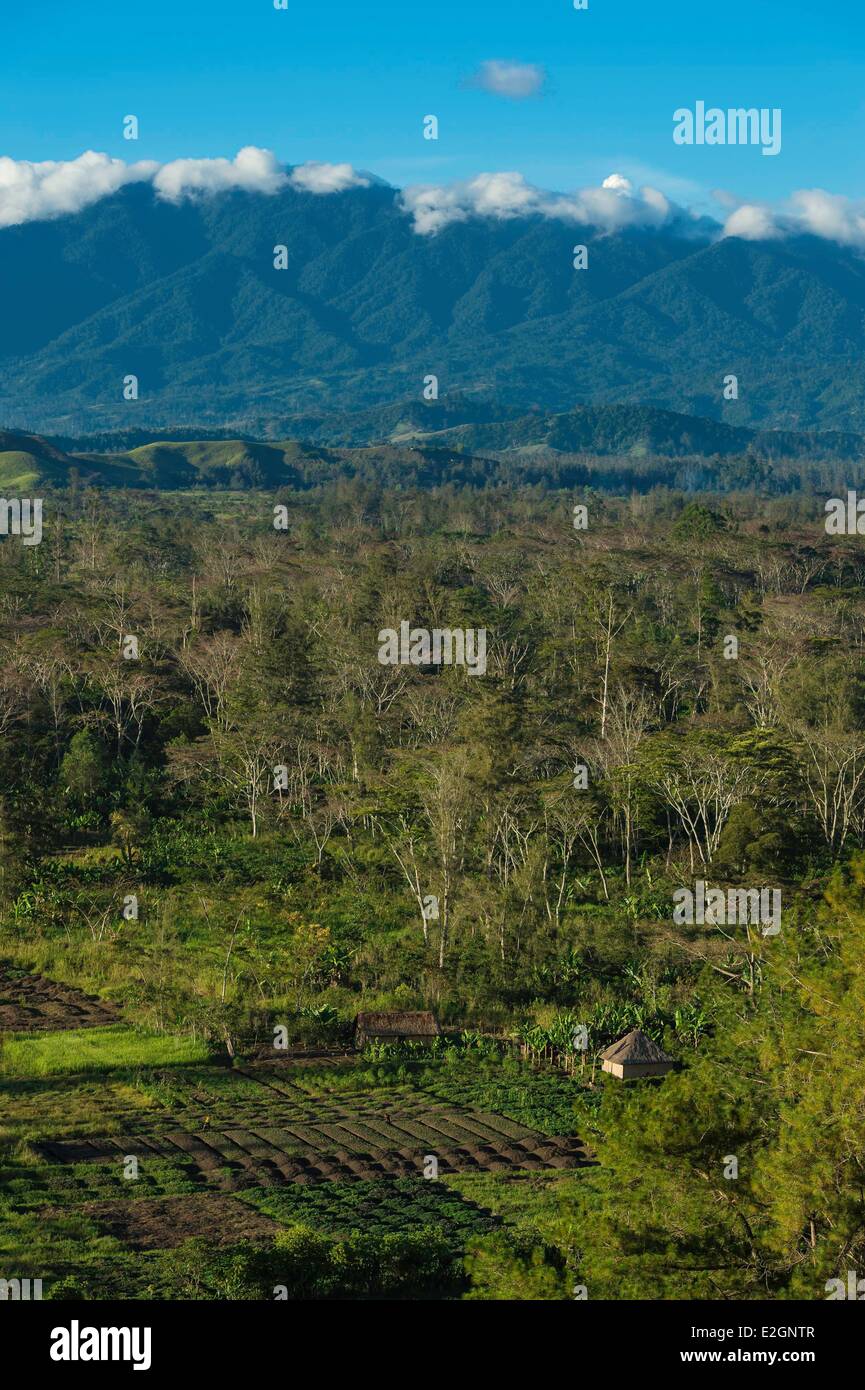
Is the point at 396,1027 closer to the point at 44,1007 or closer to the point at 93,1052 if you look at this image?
the point at 93,1052

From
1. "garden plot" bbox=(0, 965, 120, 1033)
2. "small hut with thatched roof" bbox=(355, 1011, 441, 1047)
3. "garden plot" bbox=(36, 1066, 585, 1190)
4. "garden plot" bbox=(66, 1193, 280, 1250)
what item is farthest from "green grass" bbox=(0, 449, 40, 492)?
"garden plot" bbox=(66, 1193, 280, 1250)

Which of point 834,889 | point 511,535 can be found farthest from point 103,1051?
point 511,535

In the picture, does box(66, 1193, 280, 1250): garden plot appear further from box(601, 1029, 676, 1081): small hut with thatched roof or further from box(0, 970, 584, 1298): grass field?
box(601, 1029, 676, 1081): small hut with thatched roof

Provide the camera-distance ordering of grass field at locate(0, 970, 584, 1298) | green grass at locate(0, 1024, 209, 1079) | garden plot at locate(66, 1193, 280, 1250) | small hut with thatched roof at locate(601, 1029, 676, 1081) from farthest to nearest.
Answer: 1. green grass at locate(0, 1024, 209, 1079)
2. small hut with thatched roof at locate(601, 1029, 676, 1081)
3. garden plot at locate(66, 1193, 280, 1250)
4. grass field at locate(0, 970, 584, 1298)

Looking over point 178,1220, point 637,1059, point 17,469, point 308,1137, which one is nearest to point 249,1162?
point 308,1137
